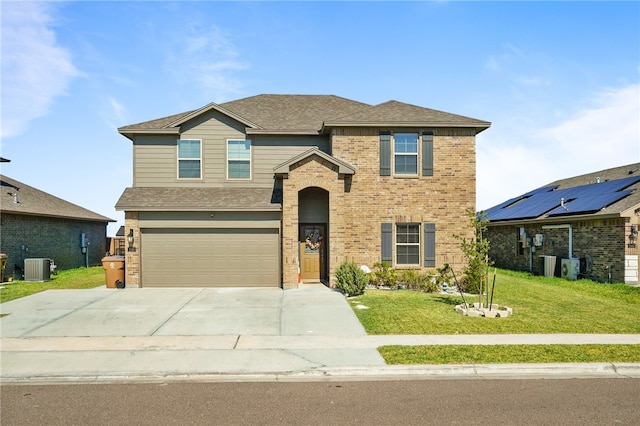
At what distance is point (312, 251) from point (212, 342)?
8622 mm

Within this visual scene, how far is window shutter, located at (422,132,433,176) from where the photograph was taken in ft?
57.6

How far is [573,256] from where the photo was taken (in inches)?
826

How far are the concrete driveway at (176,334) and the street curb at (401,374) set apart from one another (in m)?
0.08

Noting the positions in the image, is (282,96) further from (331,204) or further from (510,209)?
(510,209)

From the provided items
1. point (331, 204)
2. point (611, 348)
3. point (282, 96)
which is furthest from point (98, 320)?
point (282, 96)

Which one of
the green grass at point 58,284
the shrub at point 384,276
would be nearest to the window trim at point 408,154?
the shrub at point 384,276

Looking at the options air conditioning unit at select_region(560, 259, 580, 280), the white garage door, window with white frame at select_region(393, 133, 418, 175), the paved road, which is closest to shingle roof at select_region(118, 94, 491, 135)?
window with white frame at select_region(393, 133, 418, 175)

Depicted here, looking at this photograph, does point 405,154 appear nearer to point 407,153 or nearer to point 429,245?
point 407,153

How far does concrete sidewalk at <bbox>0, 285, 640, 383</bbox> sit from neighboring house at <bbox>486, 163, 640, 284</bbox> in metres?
9.70

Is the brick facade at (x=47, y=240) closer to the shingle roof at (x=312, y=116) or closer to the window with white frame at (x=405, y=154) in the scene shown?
the shingle roof at (x=312, y=116)

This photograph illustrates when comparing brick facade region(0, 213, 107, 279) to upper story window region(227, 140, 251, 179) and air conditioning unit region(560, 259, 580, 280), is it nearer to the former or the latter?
upper story window region(227, 140, 251, 179)

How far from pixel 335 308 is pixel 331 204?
470 cm

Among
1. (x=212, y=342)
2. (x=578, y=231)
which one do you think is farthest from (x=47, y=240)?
(x=578, y=231)

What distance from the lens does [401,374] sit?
7730mm
